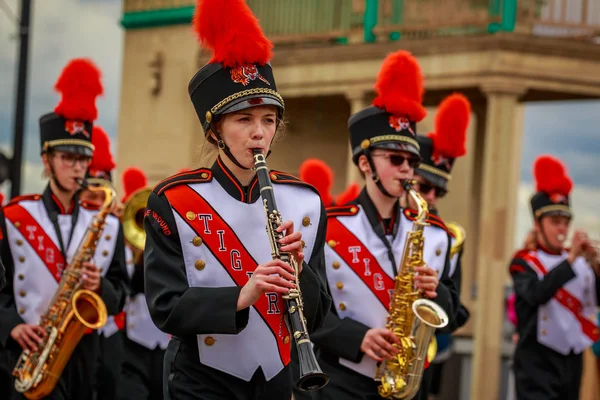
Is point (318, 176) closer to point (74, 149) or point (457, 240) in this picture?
point (457, 240)

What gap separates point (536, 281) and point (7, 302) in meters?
4.54

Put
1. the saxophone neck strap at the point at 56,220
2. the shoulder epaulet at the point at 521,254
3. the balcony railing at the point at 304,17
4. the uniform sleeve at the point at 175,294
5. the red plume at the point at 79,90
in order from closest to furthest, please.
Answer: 1. the uniform sleeve at the point at 175,294
2. the saxophone neck strap at the point at 56,220
3. the red plume at the point at 79,90
4. the shoulder epaulet at the point at 521,254
5. the balcony railing at the point at 304,17

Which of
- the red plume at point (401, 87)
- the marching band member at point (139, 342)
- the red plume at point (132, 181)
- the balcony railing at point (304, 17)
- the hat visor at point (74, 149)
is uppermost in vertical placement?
the balcony railing at point (304, 17)

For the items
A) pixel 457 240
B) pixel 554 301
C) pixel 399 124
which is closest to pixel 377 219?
pixel 399 124

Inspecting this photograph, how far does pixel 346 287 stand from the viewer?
615 centimetres

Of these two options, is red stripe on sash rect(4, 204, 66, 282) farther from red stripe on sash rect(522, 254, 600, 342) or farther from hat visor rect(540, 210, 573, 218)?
hat visor rect(540, 210, 573, 218)

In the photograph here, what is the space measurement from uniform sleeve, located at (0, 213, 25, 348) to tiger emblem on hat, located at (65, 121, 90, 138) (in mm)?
786

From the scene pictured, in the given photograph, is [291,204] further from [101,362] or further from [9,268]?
[101,362]

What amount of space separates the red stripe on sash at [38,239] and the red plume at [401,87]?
2.35 metres

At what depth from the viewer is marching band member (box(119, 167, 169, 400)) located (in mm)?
9047

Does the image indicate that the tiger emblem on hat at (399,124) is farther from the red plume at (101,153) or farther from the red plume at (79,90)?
the red plume at (101,153)

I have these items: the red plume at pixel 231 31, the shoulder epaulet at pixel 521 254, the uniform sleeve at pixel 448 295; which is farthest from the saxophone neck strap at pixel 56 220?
the shoulder epaulet at pixel 521 254

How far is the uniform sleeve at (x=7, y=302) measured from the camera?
22.7 ft

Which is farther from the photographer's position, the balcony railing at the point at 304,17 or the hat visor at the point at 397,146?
the balcony railing at the point at 304,17
